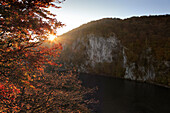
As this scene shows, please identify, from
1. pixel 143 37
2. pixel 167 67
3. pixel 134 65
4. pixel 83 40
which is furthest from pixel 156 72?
pixel 83 40

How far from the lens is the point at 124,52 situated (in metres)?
70.2

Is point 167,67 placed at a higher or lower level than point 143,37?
lower

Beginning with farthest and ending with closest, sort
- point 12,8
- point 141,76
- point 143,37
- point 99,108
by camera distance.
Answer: point 143,37 < point 141,76 < point 99,108 < point 12,8

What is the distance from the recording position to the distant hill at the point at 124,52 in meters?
55.4

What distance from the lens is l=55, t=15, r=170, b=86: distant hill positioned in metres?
55.4

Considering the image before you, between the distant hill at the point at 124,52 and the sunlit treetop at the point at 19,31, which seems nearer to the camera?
the sunlit treetop at the point at 19,31

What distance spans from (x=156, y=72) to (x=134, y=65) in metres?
11.5

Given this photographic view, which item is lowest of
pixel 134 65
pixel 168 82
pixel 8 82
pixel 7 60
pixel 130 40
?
pixel 168 82

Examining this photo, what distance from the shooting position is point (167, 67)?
51281 millimetres

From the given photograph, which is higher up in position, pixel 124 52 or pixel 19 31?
pixel 19 31

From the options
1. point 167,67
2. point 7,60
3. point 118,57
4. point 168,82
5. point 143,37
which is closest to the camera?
point 7,60

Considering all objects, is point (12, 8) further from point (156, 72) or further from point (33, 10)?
point (156, 72)

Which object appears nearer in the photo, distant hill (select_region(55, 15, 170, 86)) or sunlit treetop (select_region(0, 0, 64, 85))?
sunlit treetop (select_region(0, 0, 64, 85))

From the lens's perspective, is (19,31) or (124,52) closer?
(19,31)
